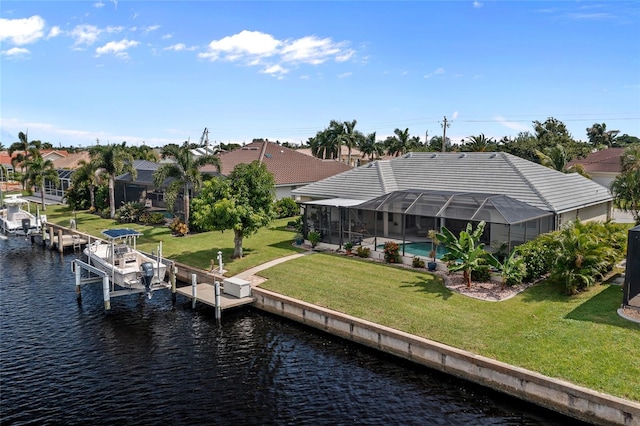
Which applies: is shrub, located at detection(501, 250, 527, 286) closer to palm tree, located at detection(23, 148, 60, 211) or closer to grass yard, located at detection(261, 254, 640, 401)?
grass yard, located at detection(261, 254, 640, 401)

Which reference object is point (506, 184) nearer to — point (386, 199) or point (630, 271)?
point (386, 199)

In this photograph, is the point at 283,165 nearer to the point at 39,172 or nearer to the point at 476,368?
the point at 39,172

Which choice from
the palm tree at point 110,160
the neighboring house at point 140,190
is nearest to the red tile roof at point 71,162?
the neighboring house at point 140,190

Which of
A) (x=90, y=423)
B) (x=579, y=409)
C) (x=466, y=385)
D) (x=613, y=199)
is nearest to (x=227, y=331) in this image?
(x=90, y=423)

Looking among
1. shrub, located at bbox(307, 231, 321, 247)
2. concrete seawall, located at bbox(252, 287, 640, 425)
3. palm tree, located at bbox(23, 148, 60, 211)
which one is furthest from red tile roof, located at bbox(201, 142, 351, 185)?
concrete seawall, located at bbox(252, 287, 640, 425)

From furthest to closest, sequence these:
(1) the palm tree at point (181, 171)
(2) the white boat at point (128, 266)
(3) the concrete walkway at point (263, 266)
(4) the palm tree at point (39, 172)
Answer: (4) the palm tree at point (39, 172) → (1) the palm tree at point (181, 171) → (3) the concrete walkway at point (263, 266) → (2) the white boat at point (128, 266)

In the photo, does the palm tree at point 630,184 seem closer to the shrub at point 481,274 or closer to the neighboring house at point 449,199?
the neighboring house at point 449,199
